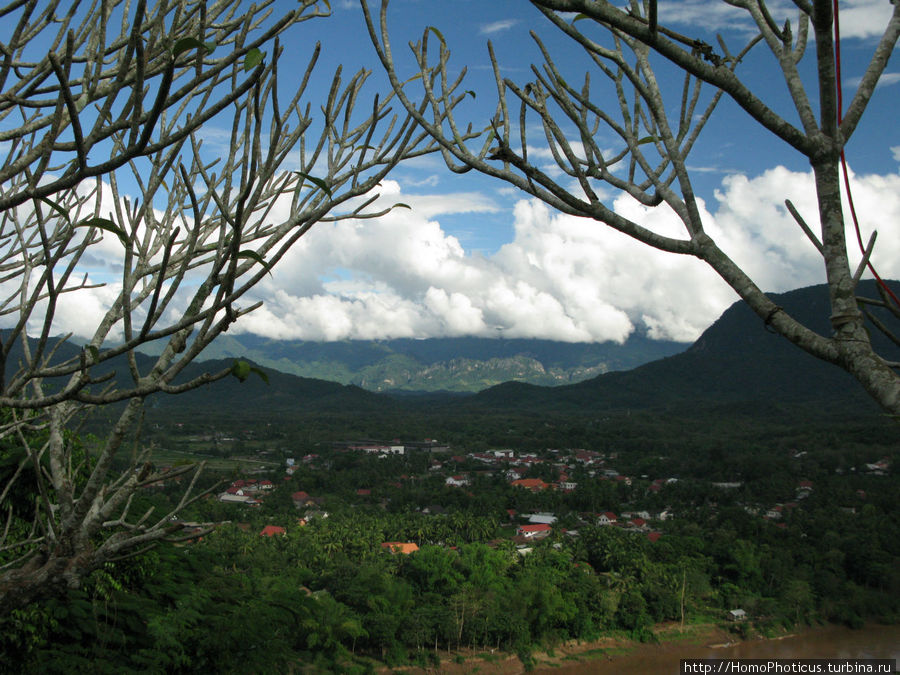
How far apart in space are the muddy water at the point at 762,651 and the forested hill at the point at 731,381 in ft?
190

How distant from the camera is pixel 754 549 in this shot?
72.4ft

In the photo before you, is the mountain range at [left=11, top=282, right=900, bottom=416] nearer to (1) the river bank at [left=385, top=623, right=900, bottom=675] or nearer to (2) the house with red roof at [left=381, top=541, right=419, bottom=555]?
(1) the river bank at [left=385, top=623, right=900, bottom=675]

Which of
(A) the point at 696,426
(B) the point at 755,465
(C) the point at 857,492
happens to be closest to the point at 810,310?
(A) the point at 696,426

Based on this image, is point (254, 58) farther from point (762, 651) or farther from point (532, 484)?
point (532, 484)

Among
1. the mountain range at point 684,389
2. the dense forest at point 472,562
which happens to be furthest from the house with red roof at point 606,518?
the mountain range at point 684,389

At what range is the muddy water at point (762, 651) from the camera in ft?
52.2

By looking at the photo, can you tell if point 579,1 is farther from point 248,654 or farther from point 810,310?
point 810,310

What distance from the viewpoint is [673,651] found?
55.2ft

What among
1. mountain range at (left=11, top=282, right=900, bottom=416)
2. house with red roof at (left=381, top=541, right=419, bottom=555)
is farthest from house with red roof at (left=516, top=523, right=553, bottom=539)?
mountain range at (left=11, top=282, right=900, bottom=416)

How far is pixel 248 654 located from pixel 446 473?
4001 cm

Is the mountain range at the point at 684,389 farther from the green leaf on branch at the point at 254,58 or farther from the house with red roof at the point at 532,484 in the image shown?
the green leaf on branch at the point at 254,58

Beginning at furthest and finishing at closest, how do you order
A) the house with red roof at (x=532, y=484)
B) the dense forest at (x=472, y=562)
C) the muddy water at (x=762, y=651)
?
the house with red roof at (x=532, y=484) < the muddy water at (x=762, y=651) < the dense forest at (x=472, y=562)

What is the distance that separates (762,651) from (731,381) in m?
85.7

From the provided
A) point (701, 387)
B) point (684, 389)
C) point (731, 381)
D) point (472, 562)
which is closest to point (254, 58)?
point (472, 562)
